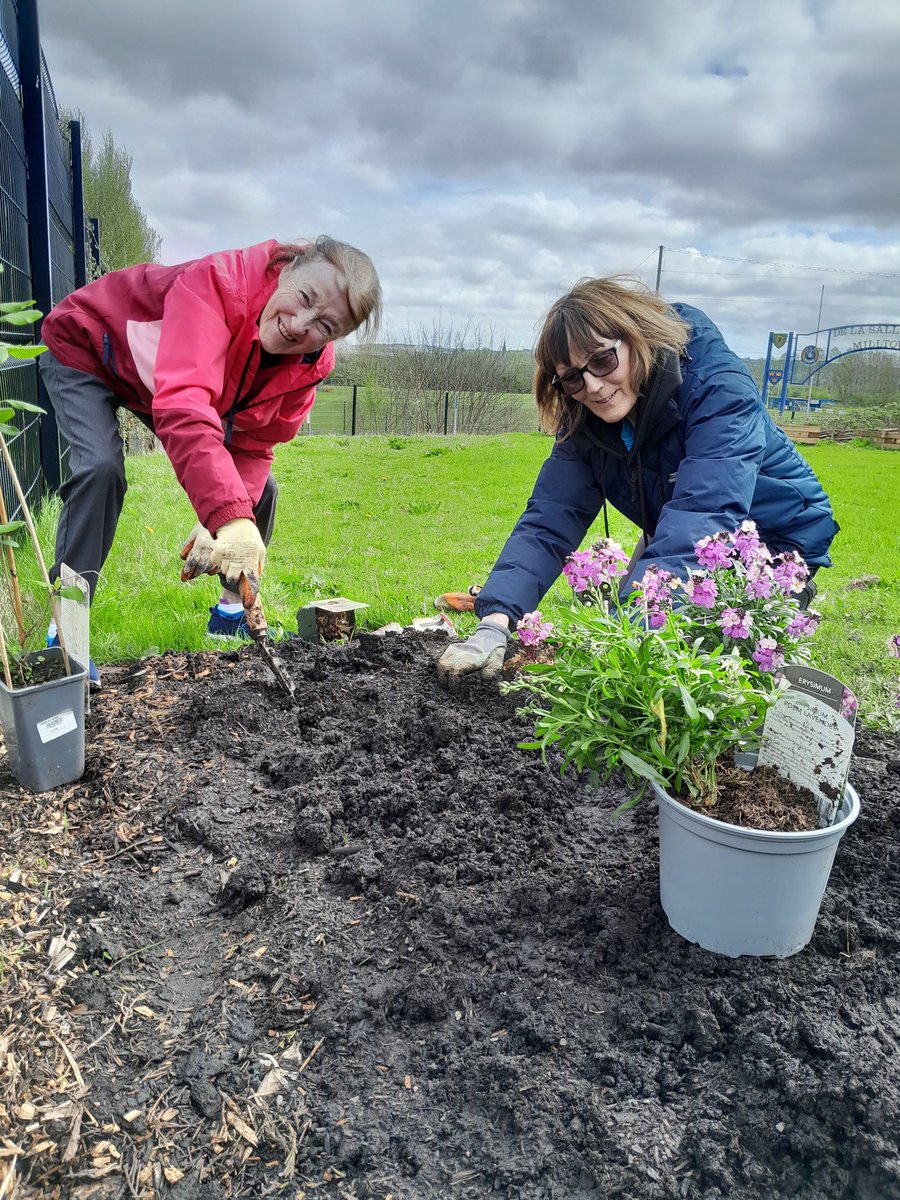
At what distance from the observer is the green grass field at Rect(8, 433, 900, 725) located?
3.77 meters

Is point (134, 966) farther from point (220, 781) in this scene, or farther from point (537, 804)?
point (537, 804)

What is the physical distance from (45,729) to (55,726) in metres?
0.03

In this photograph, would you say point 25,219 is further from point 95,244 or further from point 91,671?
point 95,244

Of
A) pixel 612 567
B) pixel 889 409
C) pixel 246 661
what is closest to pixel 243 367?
pixel 246 661

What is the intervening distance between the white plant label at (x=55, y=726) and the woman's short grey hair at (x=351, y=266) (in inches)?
61.4

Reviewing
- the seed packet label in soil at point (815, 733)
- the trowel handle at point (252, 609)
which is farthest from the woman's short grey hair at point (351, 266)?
the seed packet label in soil at point (815, 733)

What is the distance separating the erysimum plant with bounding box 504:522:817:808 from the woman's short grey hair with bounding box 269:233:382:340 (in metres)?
1.36

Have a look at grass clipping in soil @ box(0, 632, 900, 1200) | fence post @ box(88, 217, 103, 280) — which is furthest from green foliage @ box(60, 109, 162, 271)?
grass clipping in soil @ box(0, 632, 900, 1200)

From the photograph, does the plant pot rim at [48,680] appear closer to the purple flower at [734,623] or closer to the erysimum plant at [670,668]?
the erysimum plant at [670,668]

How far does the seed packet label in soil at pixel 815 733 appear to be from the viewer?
155cm

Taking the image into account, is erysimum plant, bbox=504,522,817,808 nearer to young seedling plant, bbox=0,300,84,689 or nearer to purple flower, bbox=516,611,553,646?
purple flower, bbox=516,611,553,646

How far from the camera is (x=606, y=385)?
253cm

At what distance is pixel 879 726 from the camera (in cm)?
289

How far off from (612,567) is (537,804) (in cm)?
78
